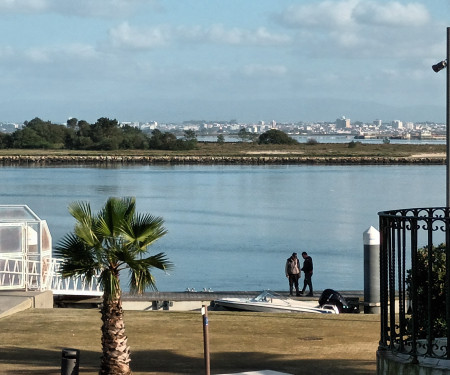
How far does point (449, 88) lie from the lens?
48.3 ft

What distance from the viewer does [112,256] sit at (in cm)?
1225

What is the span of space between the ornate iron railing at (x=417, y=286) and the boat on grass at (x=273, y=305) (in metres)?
9.60

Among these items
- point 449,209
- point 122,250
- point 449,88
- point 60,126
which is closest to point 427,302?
point 449,209

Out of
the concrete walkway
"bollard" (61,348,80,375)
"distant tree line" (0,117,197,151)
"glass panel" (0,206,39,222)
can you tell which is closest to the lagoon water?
"glass panel" (0,206,39,222)

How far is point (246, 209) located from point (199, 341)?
197 feet

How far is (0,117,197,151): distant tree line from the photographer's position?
607 ft

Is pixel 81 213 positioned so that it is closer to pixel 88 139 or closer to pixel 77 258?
pixel 77 258

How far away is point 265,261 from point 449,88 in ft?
103

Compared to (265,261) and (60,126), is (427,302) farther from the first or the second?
(60,126)

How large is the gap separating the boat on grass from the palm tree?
9.06 m

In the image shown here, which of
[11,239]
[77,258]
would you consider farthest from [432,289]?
[11,239]

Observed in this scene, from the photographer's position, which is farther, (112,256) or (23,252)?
(23,252)

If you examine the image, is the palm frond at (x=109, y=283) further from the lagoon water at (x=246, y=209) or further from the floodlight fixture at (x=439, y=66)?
the lagoon water at (x=246, y=209)

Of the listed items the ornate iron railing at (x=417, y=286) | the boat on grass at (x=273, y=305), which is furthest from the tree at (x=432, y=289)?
the boat on grass at (x=273, y=305)
